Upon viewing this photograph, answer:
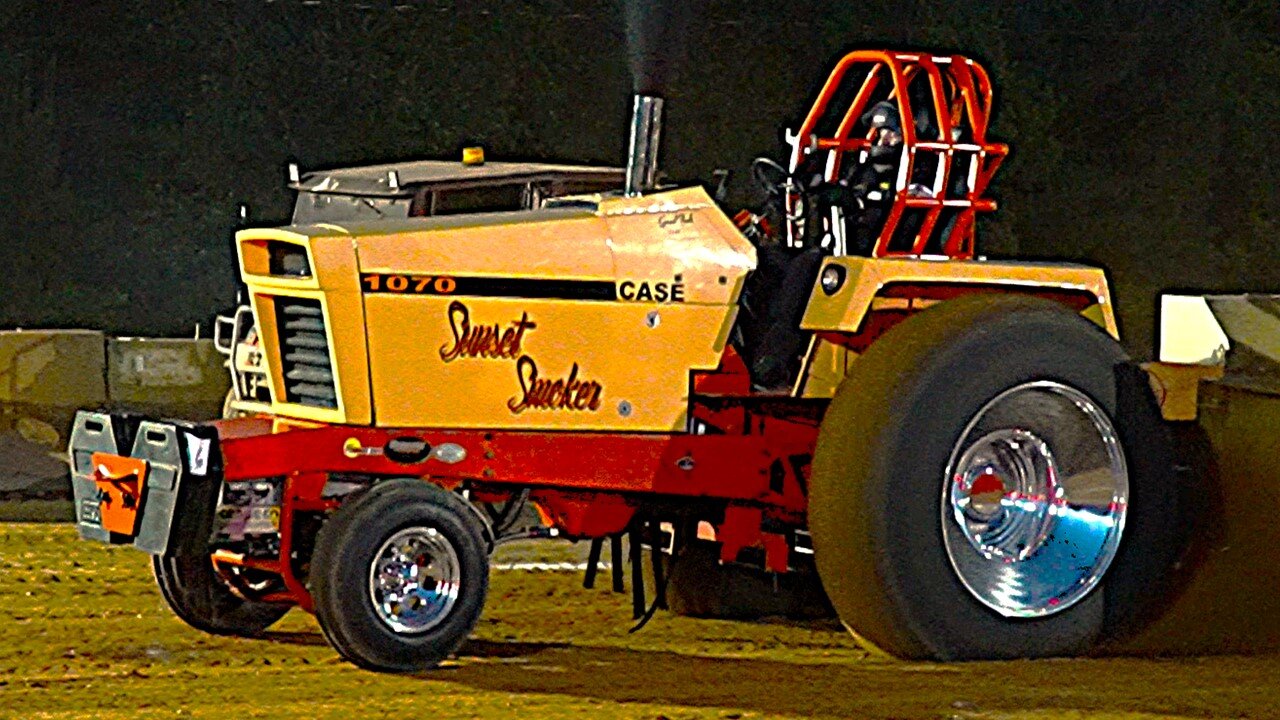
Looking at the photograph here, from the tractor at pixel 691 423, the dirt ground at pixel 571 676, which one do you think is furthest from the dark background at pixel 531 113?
the tractor at pixel 691 423

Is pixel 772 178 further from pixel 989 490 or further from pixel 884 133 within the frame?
pixel 989 490

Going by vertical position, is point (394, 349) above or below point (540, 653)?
above

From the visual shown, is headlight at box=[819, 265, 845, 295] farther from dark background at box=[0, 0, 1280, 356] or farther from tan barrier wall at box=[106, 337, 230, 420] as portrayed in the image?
dark background at box=[0, 0, 1280, 356]

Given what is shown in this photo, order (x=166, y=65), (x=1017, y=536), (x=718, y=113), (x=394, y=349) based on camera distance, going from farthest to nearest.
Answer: (x=718, y=113) → (x=166, y=65) → (x=1017, y=536) → (x=394, y=349)

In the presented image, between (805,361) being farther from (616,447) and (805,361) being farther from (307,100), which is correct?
(307,100)

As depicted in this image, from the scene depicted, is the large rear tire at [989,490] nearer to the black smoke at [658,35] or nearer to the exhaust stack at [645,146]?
the exhaust stack at [645,146]

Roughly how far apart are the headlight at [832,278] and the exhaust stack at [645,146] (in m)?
0.65

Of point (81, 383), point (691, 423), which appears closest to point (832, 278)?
point (691, 423)

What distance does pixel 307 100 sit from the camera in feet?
75.4

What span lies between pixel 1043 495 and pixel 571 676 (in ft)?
5.50

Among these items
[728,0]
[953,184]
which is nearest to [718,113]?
[728,0]

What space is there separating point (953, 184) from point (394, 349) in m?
2.11

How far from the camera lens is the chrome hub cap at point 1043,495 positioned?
29.2 ft

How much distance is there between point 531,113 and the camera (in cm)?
2391
